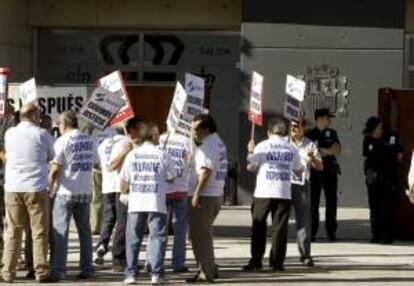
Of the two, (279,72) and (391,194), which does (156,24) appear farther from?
(391,194)

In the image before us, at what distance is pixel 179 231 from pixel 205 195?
835 mm

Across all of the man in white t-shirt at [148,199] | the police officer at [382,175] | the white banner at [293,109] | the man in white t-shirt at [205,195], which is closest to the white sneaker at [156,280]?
the man in white t-shirt at [148,199]

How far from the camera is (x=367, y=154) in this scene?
17141mm

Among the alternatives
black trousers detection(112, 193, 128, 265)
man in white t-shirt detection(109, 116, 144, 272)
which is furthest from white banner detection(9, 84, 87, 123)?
black trousers detection(112, 193, 128, 265)

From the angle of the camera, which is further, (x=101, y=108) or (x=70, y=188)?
(x=101, y=108)

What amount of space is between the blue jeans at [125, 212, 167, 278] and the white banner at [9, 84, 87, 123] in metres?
4.94

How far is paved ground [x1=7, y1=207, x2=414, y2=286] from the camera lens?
1297 cm

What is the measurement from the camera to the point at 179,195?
13430 millimetres

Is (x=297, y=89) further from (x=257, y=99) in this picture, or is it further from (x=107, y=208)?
(x=107, y=208)

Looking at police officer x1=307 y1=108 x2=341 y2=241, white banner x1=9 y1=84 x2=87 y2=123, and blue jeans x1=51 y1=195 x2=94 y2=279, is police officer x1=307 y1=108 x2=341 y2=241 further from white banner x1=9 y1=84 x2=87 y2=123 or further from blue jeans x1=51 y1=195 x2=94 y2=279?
blue jeans x1=51 y1=195 x2=94 y2=279

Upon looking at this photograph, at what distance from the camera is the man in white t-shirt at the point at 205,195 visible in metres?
12.7

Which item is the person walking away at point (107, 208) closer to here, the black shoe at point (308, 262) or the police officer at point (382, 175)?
the black shoe at point (308, 262)

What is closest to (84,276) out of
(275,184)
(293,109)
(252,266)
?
(252,266)

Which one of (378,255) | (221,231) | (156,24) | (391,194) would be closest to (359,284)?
(378,255)
